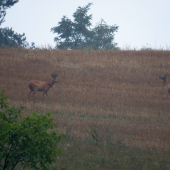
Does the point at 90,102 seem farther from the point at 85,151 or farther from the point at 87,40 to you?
the point at 87,40

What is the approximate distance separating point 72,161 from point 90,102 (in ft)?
25.3

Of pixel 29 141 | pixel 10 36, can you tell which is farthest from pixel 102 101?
pixel 10 36

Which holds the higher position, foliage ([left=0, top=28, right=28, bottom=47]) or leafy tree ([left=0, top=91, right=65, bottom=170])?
foliage ([left=0, top=28, right=28, bottom=47])

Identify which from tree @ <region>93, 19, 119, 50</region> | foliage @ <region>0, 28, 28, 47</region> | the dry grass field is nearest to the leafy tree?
the dry grass field

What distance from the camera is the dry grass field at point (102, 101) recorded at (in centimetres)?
721

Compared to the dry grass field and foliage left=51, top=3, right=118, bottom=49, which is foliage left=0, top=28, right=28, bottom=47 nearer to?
foliage left=51, top=3, right=118, bottom=49

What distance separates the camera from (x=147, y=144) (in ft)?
26.1

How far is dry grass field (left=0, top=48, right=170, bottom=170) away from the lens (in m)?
7.21

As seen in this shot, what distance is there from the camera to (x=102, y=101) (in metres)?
14.5

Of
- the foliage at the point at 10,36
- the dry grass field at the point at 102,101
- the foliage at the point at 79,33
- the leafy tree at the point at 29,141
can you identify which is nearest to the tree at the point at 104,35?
the foliage at the point at 79,33

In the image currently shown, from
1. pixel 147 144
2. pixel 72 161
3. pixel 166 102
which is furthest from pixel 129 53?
pixel 72 161

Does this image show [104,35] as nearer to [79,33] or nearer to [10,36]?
[79,33]

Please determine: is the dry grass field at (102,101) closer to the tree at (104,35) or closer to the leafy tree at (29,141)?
the leafy tree at (29,141)

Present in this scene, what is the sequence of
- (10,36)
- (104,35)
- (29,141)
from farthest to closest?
1. (104,35)
2. (10,36)
3. (29,141)
